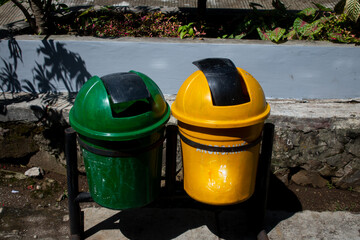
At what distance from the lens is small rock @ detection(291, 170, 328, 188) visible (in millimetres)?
3938

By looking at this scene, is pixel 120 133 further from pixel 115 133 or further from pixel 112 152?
pixel 112 152

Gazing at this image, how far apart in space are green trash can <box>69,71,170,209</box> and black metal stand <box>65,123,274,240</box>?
9.5 inches

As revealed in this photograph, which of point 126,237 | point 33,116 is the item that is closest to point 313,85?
point 126,237

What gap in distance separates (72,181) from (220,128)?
1454mm

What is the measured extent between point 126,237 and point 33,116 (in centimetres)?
176

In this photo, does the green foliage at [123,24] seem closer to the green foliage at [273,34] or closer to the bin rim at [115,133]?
the green foliage at [273,34]

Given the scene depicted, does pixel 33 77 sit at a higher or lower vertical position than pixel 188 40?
lower

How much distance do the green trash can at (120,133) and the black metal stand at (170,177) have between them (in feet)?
0.79

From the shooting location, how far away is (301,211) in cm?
369

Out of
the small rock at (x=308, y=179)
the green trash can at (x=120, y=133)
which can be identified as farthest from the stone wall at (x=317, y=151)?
the green trash can at (x=120, y=133)

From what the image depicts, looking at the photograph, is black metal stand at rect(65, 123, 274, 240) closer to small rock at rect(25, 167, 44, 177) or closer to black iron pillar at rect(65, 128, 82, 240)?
black iron pillar at rect(65, 128, 82, 240)

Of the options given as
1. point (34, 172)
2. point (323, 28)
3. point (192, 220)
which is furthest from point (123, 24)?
point (192, 220)

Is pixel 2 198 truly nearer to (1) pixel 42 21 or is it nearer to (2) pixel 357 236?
(1) pixel 42 21

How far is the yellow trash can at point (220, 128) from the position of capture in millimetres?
2420
